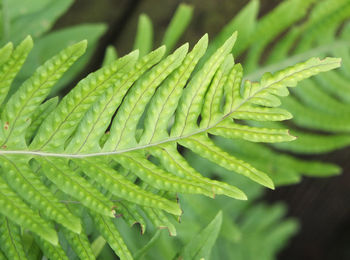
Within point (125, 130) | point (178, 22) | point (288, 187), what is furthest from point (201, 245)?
point (288, 187)

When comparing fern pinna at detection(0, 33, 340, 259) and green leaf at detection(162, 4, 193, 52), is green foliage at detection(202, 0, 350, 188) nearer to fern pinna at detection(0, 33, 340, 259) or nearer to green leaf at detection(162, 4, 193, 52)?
green leaf at detection(162, 4, 193, 52)

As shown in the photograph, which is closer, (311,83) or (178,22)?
(178,22)

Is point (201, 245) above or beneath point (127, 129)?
beneath

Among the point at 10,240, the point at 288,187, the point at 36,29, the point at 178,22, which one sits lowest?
the point at 288,187

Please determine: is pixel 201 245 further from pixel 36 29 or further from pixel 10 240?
pixel 36 29

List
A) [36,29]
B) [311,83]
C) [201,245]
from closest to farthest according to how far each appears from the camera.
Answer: [201,245]
[36,29]
[311,83]

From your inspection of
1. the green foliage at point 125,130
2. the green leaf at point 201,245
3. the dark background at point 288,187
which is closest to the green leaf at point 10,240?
the green foliage at point 125,130
